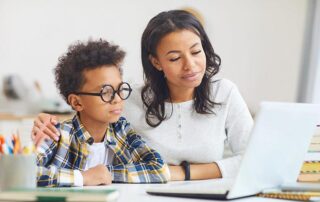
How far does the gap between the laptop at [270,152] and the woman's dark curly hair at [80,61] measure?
0.42 metres

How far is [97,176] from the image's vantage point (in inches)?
53.7

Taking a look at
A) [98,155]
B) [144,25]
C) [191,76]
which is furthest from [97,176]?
[144,25]

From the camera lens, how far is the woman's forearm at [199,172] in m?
1.51

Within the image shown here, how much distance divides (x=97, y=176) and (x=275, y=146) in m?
0.49

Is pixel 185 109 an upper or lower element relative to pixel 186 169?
upper

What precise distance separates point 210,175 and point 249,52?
2491 mm

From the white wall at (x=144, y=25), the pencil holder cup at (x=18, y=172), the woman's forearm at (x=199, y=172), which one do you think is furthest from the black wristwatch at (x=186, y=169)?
the white wall at (x=144, y=25)

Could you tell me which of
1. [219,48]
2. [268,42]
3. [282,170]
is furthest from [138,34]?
[282,170]

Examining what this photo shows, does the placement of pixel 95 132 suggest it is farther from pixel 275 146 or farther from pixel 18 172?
pixel 275 146

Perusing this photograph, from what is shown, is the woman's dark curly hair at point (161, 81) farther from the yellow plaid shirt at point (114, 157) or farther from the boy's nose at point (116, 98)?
the boy's nose at point (116, 98)

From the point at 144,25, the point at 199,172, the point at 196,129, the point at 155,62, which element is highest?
the point at 144,25

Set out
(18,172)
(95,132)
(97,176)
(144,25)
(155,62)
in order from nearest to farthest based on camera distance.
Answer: (18,172)
(97,176)
(95,132)
(155,62)
(144,25)

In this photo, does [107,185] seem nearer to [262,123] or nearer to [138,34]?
[262,123]

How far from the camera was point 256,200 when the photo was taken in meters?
1.17
